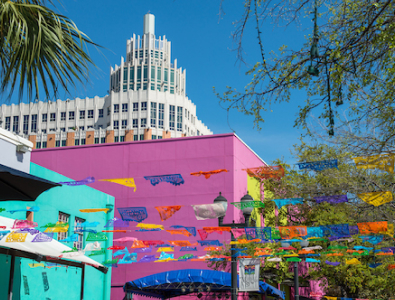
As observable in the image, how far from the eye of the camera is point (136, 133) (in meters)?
93.1

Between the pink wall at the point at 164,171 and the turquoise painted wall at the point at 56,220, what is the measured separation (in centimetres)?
243

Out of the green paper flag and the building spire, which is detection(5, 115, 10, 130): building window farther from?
the green paper flag

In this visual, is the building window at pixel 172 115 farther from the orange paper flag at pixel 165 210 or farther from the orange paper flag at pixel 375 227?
the orange paper flag at pixel 375 227

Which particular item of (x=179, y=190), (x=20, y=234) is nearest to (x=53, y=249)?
(x=20, y=234)

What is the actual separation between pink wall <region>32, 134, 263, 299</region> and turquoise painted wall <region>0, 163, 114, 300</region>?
243 cm

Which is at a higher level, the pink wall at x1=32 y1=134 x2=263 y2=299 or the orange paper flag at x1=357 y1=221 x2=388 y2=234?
the pink wall at x1=32 y1=134 x2=263 y2=299

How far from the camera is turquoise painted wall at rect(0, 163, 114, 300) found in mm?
16047

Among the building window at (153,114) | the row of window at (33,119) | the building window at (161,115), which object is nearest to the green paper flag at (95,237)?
the building window at (153,114)

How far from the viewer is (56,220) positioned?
18688mm

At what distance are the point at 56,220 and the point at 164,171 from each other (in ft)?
27.2

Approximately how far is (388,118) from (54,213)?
46.7 feet

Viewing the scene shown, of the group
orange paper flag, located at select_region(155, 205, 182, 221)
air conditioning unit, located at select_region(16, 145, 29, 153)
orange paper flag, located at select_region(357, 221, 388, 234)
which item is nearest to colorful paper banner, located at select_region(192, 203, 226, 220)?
orange paper flag, located at select_region(155, 205, 182, 221)

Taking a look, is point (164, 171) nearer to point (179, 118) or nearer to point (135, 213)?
point (135, 213)

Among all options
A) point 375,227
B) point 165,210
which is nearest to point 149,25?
point 165,210
